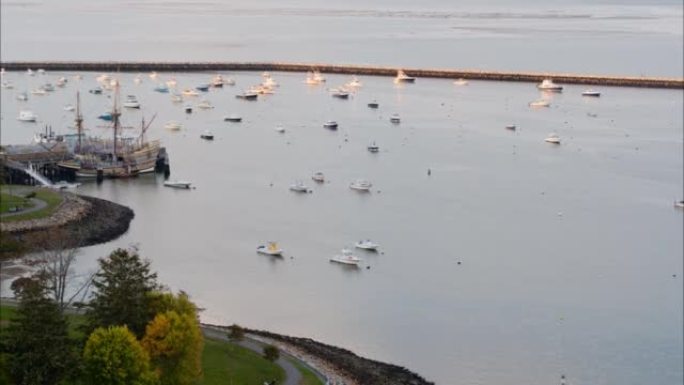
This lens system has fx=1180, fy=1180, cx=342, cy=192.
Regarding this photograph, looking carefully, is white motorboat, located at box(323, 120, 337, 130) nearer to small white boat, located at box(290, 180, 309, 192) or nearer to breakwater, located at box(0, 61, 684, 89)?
small white boat, located at box(290, 180, 309, 192)

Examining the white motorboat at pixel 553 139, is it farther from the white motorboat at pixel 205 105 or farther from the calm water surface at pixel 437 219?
the white motorboat at pixel 205 105

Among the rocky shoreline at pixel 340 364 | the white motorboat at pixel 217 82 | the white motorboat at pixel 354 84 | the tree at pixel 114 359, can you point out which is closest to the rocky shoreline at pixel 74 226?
the rocky shoreline at pixel 340 364

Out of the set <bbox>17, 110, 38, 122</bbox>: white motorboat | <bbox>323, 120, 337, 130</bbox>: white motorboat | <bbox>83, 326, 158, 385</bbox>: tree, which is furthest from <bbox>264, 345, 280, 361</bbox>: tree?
<bbox>17, 110, 38, 122</bbox>: white motorboat

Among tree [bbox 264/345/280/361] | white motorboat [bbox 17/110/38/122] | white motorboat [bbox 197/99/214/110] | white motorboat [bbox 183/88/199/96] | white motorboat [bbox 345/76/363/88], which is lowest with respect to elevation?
tree [bbox 264/345/280/361]

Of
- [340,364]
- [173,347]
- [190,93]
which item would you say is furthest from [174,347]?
[190,93]

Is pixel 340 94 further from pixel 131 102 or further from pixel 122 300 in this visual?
pixel 122 300
